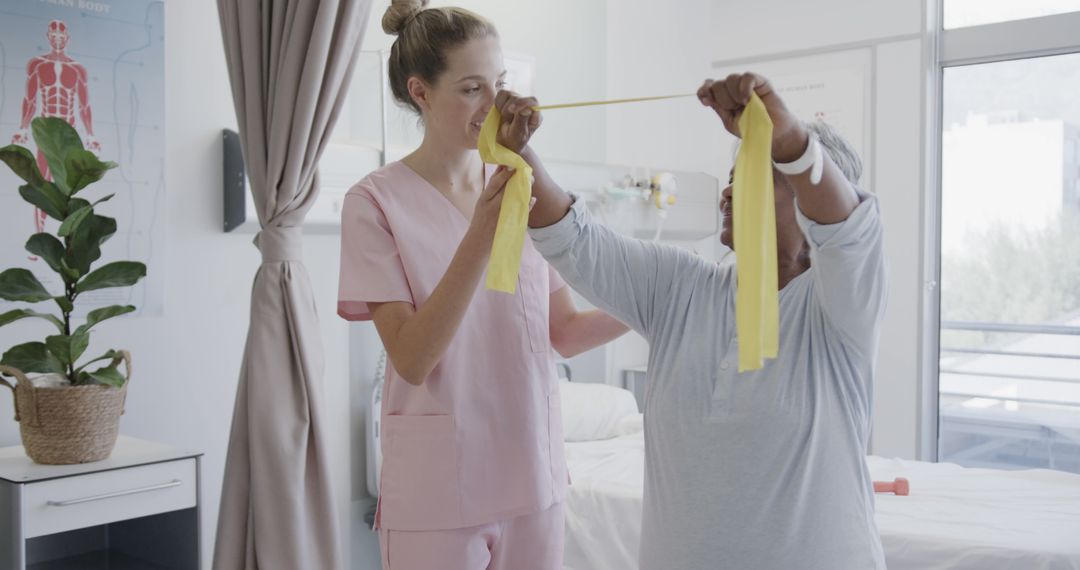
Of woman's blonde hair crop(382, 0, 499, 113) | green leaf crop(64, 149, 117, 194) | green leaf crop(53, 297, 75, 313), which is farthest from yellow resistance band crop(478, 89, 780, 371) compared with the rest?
green leaf crop(53, 297, 75, 313)

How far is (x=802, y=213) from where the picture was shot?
1.14 meters

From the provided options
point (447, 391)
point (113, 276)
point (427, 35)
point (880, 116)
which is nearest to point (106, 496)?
point (113, 276)

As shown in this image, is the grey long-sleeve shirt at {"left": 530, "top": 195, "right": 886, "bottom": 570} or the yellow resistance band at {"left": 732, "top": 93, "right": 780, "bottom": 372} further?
the grey long-sleeve shirt at {"left": 530, "top": 195, "right": 886, "bottom": 570}

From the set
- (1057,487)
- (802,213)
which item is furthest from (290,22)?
(1057,487)

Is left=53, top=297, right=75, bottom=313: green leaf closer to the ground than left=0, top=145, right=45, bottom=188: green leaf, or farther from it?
closer to the ground

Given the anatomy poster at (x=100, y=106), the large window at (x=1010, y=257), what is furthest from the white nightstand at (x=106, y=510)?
the large window at (x=1010, y=257)

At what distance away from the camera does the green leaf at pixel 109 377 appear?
2072 mm

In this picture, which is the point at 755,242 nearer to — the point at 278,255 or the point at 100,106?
the point at 278,255

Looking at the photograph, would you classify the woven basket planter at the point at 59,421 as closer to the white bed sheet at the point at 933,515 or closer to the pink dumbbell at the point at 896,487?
the white bed sheet at the point at 933,515

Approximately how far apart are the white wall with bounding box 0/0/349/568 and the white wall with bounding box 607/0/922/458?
1959 mm

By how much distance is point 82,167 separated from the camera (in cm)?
199

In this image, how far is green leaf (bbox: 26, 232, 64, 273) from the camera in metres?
1.99

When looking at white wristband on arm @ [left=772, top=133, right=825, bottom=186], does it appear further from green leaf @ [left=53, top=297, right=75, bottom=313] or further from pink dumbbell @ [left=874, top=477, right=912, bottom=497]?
pink dumbbell @ [left=874, top=477, right=912, bottom=497]

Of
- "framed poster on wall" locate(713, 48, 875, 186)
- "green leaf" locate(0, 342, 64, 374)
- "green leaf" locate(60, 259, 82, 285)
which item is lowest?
"green leaf" locate(0, 342, 64, 374)
